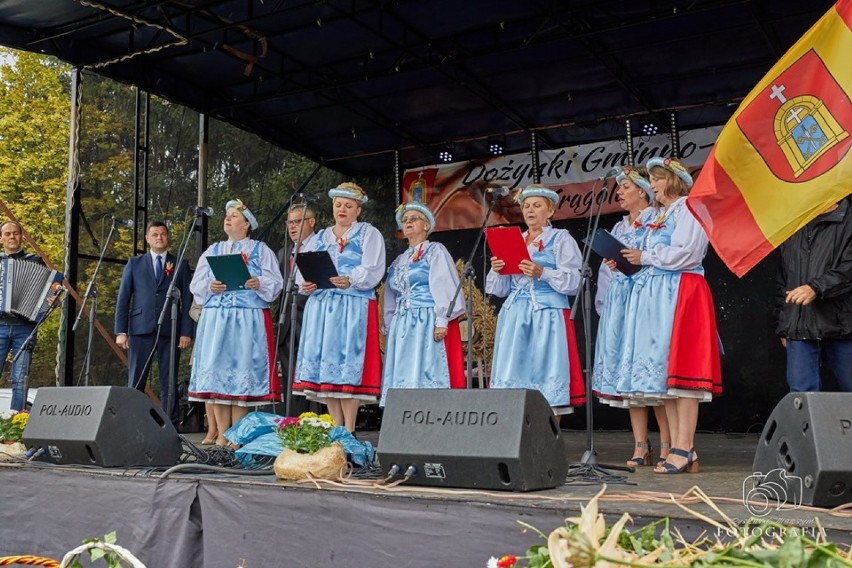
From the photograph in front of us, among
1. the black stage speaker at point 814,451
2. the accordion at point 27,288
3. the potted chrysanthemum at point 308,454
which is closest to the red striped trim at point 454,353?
the potted chrysanthemum at point 308,454

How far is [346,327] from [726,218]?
8.05 ft

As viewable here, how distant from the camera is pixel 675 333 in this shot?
3959 mm

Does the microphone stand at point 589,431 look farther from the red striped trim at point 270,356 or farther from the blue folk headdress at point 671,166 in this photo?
the red striped trim at point 270,356

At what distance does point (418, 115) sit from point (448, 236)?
4.71 ft

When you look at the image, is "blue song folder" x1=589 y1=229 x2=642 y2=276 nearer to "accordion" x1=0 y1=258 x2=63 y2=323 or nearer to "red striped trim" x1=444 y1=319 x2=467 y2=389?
"red striped trim" x1=444 y1=319 x2=467 y2=389

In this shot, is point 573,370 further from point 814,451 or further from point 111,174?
point 111,174

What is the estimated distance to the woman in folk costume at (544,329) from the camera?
450 cm

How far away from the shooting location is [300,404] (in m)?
7.58

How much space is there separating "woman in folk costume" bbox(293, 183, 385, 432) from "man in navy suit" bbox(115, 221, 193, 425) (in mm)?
1757

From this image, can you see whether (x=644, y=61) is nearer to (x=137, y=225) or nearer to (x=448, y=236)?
(x=448, y=236)

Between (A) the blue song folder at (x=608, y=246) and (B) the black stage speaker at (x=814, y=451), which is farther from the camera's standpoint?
(A) the blue song folder at (x=608, y=246)

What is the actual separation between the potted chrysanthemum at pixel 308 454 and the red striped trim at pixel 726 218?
5.69 feet

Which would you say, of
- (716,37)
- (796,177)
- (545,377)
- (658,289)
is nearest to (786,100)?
(796,177)

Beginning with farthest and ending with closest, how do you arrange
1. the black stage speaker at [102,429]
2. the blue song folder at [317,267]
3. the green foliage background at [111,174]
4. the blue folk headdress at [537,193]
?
the green foliage background at [111,174] → the blue song folder at [317,267] → the blue folk headdress at [537,193] → the black stage speaker at [102,429]
